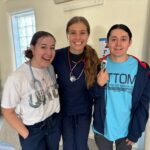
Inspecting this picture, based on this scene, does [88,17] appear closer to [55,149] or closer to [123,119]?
[123,119]

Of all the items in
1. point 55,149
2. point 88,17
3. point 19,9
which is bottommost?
point 55,149

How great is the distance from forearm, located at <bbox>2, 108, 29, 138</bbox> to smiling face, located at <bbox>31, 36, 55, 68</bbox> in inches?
14.2

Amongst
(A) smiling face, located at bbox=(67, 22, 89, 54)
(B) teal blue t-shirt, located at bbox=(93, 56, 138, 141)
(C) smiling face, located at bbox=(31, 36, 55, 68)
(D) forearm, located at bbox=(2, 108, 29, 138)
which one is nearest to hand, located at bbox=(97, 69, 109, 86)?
(B) teal blue t-shirt, located at bbox=(93, 56, 138, 141)

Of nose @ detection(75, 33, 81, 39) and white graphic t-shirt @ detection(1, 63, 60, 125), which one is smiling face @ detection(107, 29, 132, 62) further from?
white graphic t-shirt @ detection(1, 63, 60, 125)

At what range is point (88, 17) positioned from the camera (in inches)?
82.7

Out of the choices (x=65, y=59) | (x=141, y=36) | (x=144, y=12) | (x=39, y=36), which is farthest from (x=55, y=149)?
(x=144, y=12)

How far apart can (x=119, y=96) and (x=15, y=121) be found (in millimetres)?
725

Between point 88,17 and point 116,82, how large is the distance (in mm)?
1075

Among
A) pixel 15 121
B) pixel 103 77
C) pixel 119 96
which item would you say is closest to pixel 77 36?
pixel 103 77

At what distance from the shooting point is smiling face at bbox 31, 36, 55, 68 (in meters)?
1.30

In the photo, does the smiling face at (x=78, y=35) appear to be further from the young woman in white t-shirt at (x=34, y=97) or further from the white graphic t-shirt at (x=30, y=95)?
the white graphic t-shirt at (x=30, y=95)

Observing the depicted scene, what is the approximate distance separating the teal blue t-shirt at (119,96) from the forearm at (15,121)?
0.58 metres

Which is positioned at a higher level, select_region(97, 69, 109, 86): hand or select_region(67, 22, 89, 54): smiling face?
select_region(67, 22, 89, 54): smiling face

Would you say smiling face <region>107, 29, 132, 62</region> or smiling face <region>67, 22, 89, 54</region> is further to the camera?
smiling face <region>67, 22, 89, 54</region>
